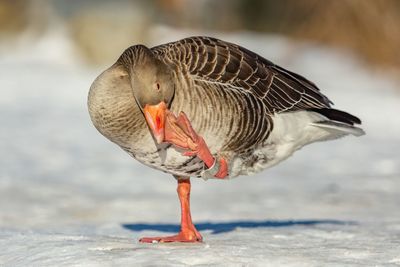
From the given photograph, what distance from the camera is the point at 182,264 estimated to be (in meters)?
5.46

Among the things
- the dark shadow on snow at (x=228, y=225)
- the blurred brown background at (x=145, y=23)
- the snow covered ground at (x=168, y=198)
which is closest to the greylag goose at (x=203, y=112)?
the snow covered ground at (x=168, y=198)

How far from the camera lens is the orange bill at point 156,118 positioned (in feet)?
18.6

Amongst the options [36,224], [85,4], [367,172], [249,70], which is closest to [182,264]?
[249,70]

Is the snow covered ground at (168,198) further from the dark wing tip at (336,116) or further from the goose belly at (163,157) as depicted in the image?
the dark wing tip at (336,116)

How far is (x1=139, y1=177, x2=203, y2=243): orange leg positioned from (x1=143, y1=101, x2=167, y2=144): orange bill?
3.31 ft

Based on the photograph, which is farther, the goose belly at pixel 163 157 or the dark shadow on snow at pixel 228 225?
the dark shadow on snow at pixel 228 225

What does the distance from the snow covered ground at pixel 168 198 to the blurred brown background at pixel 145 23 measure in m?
2.05

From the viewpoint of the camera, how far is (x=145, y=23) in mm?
22578

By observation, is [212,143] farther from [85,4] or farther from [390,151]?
[85,4]

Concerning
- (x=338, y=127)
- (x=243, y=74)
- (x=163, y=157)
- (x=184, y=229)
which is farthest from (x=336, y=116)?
(x=163, y=157)

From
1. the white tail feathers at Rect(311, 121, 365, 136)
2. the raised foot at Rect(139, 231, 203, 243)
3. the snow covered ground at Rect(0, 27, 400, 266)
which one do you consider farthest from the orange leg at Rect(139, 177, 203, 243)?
the white tail feathers at Rect(311, 121, 365, 136)

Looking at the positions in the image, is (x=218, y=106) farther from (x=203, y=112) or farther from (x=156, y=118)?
(x=156, y=118)

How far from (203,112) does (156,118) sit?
1.32 ft

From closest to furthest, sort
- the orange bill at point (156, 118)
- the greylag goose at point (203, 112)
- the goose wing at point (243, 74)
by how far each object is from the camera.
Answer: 1. the orange bill at point (156, 118)
2. the greylag goose at point (203, 112)
3. the goose wing at point (243, 74)
